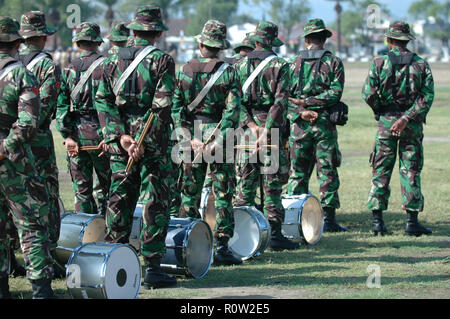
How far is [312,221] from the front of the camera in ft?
33.0

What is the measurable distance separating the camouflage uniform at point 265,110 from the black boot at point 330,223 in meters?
1.45

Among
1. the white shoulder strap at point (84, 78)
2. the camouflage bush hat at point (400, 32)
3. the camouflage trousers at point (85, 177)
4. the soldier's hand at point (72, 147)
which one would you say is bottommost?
the camouflage trousers at point (85, 177)

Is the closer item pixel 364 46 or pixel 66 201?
pixel 66 201

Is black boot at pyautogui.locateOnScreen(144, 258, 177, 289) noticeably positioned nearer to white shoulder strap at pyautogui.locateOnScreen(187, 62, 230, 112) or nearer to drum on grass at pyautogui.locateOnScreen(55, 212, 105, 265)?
drum on grass at pyautogui.locateOnScreen(55, 212, 105, 265)

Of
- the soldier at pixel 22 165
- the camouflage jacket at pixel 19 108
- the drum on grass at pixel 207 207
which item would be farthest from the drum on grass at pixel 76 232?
the drum on grass at pixel 207 207

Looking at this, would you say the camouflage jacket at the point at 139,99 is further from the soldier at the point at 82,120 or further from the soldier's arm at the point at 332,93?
the soldier's arm at the point at 332,93

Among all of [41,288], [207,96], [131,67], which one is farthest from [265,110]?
[41,288]

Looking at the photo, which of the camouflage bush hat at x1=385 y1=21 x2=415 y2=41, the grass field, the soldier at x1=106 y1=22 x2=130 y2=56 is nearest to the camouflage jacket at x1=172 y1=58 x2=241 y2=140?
the grass field

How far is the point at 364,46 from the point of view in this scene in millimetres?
143875

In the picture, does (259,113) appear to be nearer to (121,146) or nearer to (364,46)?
(121,146)

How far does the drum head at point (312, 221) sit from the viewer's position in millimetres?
9961
